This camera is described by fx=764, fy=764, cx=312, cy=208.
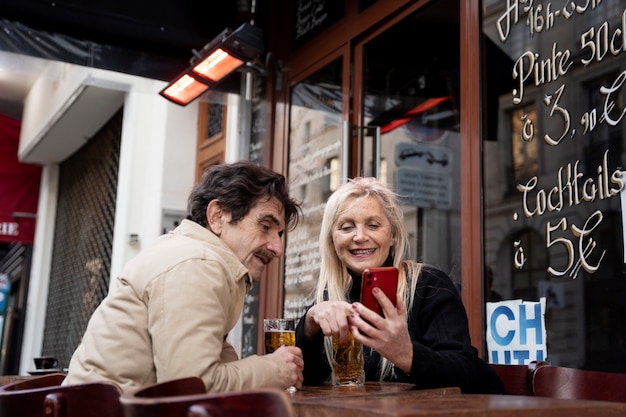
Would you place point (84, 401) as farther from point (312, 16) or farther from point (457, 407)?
point (312, 16)

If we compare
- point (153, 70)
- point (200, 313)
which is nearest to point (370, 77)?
point (153, 70)

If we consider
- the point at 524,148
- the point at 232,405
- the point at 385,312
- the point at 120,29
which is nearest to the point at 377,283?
the point at 385,312

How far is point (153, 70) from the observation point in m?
4.93

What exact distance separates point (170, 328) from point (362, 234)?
1.05m

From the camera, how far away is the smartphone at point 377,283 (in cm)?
192

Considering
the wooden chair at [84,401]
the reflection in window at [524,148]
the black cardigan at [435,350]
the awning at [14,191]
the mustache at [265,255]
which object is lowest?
the wooden chair at [84,401]

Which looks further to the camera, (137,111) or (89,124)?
(89,124)

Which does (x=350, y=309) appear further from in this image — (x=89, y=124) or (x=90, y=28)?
(x=89, y=124)

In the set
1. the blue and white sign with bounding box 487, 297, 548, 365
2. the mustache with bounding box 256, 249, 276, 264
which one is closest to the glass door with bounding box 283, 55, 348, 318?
the blue and white sign with bounding box 487, 297, 548, 365

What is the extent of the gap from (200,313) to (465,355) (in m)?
0.85

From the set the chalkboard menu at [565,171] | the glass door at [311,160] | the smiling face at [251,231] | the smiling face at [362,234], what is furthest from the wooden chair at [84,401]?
the glass door at [311,160]

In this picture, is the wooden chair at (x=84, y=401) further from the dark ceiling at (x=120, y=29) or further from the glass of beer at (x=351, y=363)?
the dark ceiling at (x=120, y=29)

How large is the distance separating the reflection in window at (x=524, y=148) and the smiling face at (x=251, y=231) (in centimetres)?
151

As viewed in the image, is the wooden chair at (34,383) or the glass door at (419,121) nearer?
the wooden chair at (34,383)
